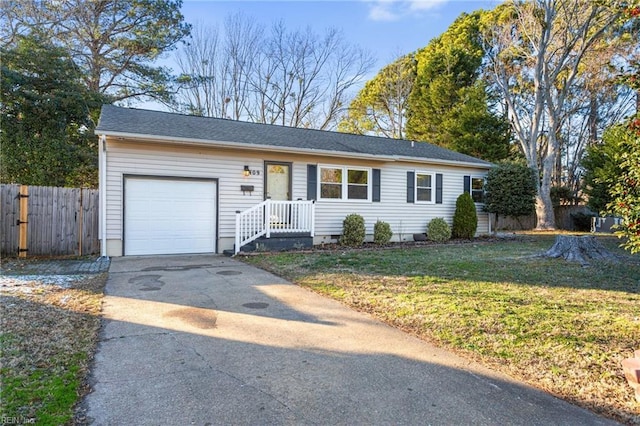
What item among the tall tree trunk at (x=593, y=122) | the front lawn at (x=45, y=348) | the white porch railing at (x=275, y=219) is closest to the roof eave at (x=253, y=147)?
the white porch railing at (x=275, y=219)

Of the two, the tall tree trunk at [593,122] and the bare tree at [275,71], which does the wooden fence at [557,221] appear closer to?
the tall tree trunk at [593,122]

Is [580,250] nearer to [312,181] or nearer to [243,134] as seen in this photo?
[312,181]

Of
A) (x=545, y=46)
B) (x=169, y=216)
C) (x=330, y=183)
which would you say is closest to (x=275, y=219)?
(x=330, y=183)

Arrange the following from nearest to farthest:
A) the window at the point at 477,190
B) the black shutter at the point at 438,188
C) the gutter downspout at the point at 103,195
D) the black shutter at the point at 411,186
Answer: the gutter downspout at the point at 103,195
the black shutter at the point at 411,186
the black shutter at the point at 438,188
the window at the point at 477,190

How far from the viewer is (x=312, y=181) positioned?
38.2 feet

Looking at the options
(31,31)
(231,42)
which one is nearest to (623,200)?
(31,31)

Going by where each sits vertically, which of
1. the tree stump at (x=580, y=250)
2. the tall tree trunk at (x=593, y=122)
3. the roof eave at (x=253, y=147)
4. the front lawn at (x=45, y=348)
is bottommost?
the front lawn at (x=45, y=348)

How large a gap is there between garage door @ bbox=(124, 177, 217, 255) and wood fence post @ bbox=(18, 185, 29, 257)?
207 cm

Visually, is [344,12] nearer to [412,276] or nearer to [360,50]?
[360,50]

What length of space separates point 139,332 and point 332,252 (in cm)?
662

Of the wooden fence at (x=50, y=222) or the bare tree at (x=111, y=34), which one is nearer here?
the wooden fence at (x=50, y=222)

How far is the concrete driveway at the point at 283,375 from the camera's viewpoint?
252 centimetres

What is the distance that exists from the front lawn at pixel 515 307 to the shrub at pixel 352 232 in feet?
7.55

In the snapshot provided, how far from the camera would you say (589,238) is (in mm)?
9312
